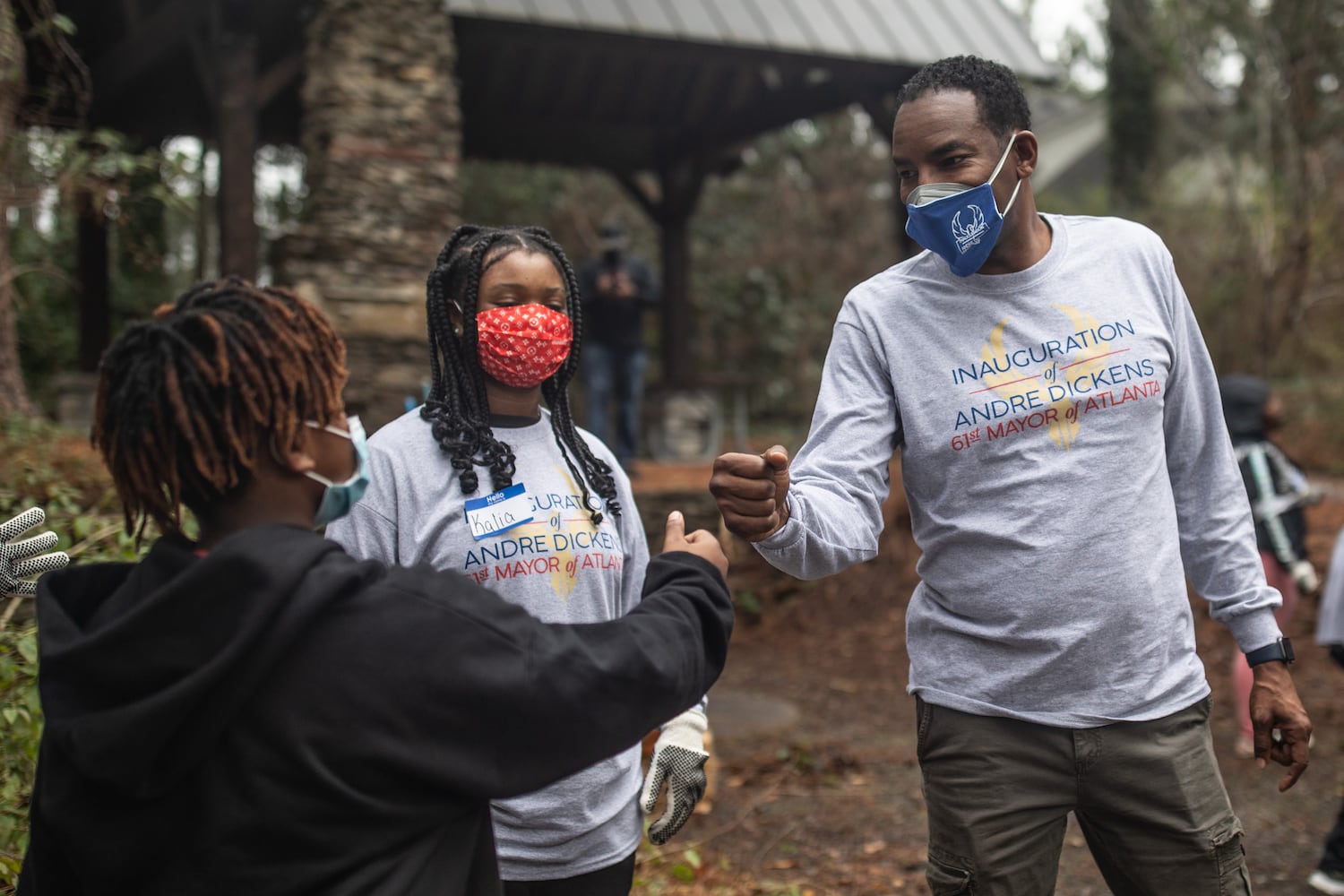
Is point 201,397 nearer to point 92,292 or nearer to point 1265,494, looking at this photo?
point 1265,494

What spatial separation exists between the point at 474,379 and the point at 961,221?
1.08 m

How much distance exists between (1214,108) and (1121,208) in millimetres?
1824

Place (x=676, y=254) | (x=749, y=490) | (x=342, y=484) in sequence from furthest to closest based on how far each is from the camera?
(x=676, y=254), (x=749, y=490), (x=342, y=484)

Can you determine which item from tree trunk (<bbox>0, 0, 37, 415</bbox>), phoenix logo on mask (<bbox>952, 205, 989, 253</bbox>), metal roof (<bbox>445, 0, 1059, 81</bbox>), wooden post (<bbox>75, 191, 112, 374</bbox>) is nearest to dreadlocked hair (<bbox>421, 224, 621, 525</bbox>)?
phoenix logo on mask (<bbox>952, 205, 989, 253</bbox>)

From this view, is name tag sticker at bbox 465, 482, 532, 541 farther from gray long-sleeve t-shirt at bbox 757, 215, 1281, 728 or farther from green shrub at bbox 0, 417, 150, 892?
green shrub at bbox 0, 417, 150, 892

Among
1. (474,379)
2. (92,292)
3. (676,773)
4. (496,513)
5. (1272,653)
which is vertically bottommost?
(676,773)

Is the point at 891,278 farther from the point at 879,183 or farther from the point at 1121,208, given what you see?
the point at 879,183

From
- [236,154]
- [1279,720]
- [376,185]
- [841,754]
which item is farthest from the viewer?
[236,154]

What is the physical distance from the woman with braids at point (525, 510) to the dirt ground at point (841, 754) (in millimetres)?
1865

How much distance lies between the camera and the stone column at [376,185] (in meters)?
7.44

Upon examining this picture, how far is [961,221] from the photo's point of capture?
2.37 metres

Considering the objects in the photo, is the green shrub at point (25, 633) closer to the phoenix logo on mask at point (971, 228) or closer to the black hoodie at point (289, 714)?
the black hoodie at point (289, 714)

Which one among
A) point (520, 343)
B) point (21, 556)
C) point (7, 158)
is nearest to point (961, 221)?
point (520, 343)

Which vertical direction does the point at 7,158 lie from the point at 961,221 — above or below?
above
